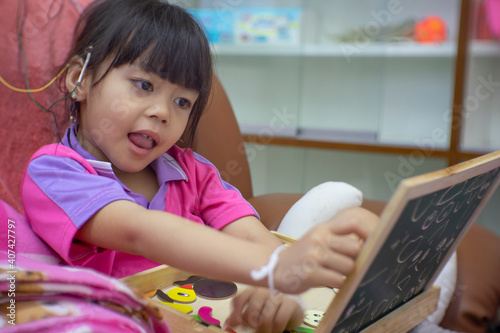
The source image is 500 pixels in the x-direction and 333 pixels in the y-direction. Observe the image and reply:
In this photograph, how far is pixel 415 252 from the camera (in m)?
0.50

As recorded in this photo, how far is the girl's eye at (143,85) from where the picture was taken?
0.64 meters

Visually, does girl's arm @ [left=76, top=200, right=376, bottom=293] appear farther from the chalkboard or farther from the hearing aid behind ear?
the hearing aid behind ear

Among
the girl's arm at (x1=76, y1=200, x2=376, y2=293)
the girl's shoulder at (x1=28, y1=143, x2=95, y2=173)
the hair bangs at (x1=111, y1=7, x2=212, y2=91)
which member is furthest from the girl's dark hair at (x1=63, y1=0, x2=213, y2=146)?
the girl's arm at (x1=76, y1=200, x2=376, y2=293)

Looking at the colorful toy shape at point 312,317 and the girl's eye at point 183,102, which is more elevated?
the girl's eye at point 183,102

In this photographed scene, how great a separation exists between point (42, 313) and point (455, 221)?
0.45 meters

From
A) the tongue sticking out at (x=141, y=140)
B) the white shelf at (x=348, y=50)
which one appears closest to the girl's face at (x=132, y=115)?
the tongue sticking out at (x=141, y=140)

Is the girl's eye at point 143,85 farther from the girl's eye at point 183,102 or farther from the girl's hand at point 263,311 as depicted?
the girl's hand at point 263,311

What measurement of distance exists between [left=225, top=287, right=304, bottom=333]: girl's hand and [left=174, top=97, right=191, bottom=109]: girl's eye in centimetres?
31

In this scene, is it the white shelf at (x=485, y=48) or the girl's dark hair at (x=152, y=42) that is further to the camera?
the white shelf at (x=485, y=48)

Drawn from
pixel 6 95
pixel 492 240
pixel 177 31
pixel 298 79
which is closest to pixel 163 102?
pixel 177 31

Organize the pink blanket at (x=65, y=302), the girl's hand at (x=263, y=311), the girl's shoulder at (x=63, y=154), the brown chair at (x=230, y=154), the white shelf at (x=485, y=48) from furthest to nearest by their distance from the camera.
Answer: the white shelf at (x=485, y=48) → the brown chair at (x=230, y=154) → the girl's shoulder at (x=63, y=154) → the girl's hand at (x=263, y=311) → the pink blanket at (x=65, y=302)

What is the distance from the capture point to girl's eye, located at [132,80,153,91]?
2.11 ft

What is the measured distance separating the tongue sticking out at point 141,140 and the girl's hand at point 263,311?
27cm

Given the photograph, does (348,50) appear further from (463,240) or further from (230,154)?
(463,240)
